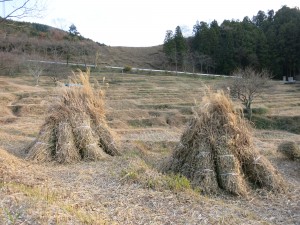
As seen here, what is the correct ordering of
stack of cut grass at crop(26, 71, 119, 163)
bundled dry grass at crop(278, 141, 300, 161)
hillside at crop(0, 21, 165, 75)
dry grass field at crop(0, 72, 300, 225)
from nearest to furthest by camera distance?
dry grass field at crop(0, 72, 300, 225) → stack of cut grass at crop(26, 71, 119, 163) → bundled dry grass at crop(278, 141, 300, 161) → hillside at crop(0, 21, 165, 75)

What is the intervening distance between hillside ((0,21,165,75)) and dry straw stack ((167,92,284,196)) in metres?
23.7

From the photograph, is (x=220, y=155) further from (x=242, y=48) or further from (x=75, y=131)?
(x=242, y=48)

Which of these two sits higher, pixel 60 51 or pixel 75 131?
pixel 60 51

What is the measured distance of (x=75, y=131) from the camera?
8031 mm

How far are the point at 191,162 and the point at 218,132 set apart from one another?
29.8 inches

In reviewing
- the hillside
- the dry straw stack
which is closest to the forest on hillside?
the hillside

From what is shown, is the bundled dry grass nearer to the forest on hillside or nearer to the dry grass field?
the dry grass field

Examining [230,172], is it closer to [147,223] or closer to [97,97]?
[147,223]

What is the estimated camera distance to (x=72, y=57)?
4800 cm

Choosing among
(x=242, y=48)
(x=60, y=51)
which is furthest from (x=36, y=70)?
(x=242, y=48)

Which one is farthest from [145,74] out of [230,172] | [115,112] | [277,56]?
[230,172]

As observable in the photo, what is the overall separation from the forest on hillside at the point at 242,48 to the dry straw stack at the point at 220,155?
4255 centimetres

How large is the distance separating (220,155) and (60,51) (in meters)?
43.6

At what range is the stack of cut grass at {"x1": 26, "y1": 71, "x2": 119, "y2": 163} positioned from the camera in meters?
7.64
